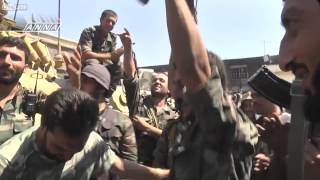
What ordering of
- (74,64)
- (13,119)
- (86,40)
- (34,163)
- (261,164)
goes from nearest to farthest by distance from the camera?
(34,163) → (74,64) → (261,164) → (13,119) → (86,40)

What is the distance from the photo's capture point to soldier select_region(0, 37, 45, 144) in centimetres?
390

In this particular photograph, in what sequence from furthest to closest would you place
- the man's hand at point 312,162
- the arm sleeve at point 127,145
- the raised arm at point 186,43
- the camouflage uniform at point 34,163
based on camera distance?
the arm sleeve at point 127,145 < the camouflage uniform at point 34,163 < the man's hand at point 312,162 < the raised arm at point 186,43

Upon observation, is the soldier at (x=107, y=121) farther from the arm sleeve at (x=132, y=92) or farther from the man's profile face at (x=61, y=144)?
the man's profile face at (x=61, y=144)

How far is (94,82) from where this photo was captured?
403 cm

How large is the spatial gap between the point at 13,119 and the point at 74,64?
81 cm

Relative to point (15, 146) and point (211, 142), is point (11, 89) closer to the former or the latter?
point (15, 146)

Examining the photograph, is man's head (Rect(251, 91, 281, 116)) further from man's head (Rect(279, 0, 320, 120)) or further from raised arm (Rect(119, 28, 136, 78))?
man's head (Rect(279, 0, 320, 120))

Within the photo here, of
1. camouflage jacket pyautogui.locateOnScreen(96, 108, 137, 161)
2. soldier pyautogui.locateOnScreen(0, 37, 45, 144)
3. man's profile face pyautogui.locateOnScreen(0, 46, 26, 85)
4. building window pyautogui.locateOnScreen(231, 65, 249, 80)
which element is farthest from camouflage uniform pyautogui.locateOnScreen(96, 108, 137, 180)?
building window pyautogui.locateOnScreen(231, 65, 249, 80)

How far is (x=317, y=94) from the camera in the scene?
1.35 m

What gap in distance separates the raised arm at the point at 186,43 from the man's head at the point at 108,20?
420 cm

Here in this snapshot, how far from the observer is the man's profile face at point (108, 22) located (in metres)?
6.01

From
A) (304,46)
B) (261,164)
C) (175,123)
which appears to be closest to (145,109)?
(261,164)

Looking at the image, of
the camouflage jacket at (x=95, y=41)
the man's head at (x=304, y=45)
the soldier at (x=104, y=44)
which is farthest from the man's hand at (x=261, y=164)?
the camouflage jacket at (x=95, y=41)

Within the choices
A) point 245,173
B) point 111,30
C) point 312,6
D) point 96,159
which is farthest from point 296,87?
point 111,30
